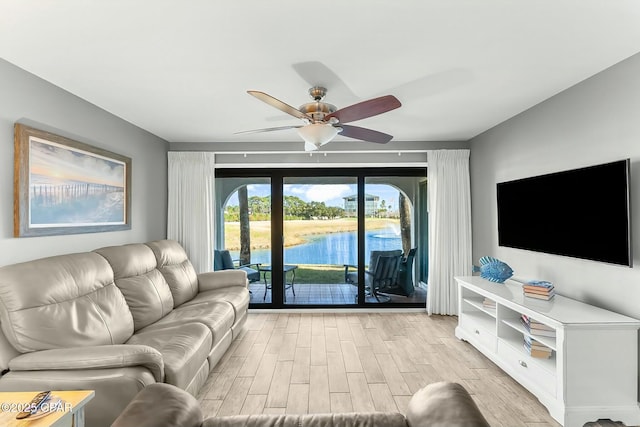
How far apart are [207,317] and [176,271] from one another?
0.98 m

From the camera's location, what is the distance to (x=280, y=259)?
15.5 feet

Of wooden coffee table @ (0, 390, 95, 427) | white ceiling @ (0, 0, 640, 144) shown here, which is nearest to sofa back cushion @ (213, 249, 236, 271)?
white ceiling @ (0, 0, 640, 144)

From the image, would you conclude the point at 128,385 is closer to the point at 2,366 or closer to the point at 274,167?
the point at 2,366

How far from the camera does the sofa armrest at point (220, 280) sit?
3.96 metres

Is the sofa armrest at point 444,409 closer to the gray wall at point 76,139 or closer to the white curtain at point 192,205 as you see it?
the gray wall at point 76,139

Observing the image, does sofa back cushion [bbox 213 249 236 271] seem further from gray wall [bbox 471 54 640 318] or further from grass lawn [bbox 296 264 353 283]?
gray wall [bbox 471 54 640 318]

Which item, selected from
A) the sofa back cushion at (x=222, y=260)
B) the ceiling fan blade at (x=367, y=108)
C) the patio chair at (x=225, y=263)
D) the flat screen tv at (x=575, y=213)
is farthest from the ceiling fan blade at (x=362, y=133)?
the sofa back cushion at (x=222, y=260)

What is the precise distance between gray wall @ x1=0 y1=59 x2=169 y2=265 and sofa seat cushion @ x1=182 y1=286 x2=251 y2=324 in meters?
1.05

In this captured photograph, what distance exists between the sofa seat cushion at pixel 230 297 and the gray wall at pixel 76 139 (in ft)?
3.43

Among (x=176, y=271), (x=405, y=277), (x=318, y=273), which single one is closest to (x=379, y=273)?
(x=405, y=277)

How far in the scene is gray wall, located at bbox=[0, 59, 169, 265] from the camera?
7.36 ft

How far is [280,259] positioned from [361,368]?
2118 millimetres

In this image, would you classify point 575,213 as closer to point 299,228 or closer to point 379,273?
point 379,273

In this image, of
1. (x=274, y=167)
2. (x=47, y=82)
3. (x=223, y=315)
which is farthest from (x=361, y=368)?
(x=47, y=82)
